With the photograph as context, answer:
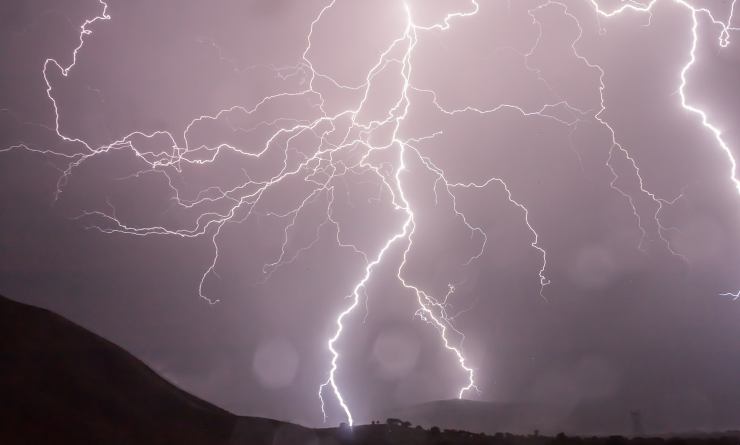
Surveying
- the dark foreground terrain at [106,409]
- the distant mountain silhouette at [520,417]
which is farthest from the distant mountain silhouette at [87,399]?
the distant mountain silhouette at [520,417]

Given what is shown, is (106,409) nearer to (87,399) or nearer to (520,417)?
(87,399)

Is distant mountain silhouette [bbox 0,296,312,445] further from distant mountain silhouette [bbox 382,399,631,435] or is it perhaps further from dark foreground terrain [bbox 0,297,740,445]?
distant mountain silhouette [bbox 382,399,631,435]

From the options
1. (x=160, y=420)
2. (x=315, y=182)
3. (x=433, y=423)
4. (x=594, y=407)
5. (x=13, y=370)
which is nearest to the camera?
(x=13, y=370)

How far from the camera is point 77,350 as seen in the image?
464 inches

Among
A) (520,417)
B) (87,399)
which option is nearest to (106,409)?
(87,399)

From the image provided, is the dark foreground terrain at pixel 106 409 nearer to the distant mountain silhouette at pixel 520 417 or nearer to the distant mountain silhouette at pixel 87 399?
the distant mountain silhouette at pixel 87 399

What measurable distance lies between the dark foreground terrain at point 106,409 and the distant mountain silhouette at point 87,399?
2 cm

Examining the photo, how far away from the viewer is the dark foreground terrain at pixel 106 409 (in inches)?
357

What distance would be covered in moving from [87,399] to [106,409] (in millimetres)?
412

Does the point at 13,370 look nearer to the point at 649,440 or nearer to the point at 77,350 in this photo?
the point at 77,350

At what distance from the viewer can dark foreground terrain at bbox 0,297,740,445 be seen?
9.07m

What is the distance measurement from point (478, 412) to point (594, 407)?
30.6 feet

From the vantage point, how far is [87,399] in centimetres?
1027

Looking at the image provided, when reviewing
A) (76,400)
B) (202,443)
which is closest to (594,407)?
(202,443)
